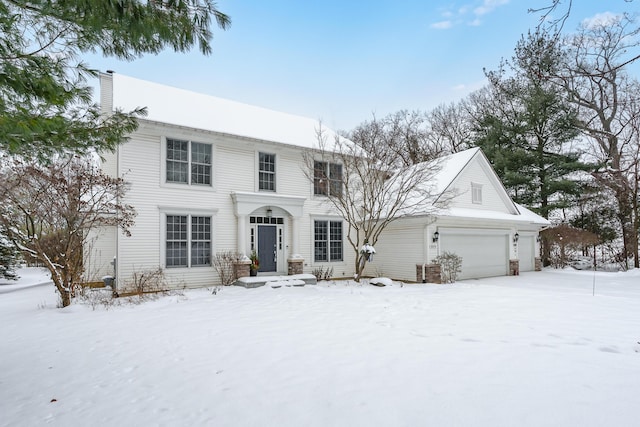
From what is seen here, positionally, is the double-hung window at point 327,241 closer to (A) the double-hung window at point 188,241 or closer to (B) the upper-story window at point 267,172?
(B) the upper-story window at point 267,172

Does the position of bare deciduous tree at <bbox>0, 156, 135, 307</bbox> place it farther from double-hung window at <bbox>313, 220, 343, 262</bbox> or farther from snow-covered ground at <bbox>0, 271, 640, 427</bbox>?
double-hung window at <bbox>313, 220, 343, 262</bbox>

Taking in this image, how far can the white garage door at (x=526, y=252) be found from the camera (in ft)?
59.0

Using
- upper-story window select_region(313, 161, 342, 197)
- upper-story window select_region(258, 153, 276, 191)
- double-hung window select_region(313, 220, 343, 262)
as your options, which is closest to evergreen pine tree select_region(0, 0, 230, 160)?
upper-story window select_region(258, 153, 276, 191)

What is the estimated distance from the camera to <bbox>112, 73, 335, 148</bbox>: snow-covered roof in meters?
12.1

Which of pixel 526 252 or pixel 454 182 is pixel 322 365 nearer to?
pixel 454 182

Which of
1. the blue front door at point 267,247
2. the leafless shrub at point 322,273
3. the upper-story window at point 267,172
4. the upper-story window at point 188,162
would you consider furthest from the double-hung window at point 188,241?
the leafless shrub at point 322,273

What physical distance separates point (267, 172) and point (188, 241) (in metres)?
3.86

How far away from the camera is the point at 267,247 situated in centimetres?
1349

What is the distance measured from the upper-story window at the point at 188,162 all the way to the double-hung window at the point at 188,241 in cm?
130

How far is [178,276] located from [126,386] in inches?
310

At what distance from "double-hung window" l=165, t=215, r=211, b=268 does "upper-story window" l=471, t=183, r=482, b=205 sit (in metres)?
11.1

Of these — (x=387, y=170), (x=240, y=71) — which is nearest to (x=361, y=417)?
(x=387, y=170)

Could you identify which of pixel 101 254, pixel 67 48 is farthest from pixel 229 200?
pixel 67 48

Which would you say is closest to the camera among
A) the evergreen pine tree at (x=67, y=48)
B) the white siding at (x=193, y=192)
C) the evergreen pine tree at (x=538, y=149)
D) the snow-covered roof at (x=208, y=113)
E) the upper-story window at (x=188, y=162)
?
the evergreen pine tree at (x=67, y=48)
